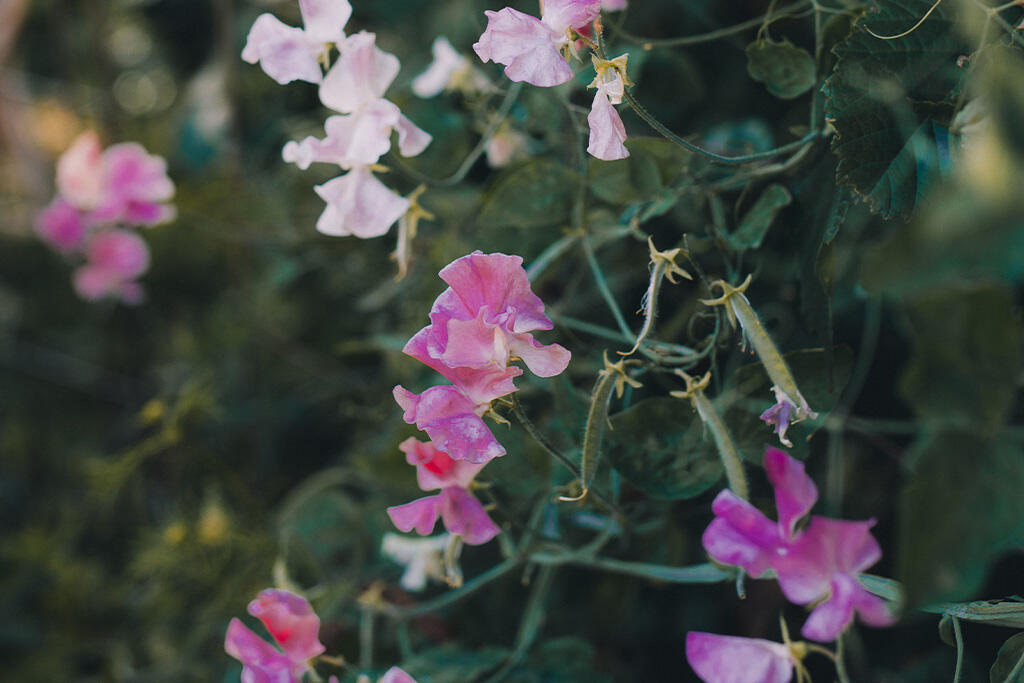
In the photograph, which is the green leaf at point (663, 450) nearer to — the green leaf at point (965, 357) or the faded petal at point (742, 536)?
the faded petal at point (742, 536)

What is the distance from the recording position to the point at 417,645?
0.64 meters

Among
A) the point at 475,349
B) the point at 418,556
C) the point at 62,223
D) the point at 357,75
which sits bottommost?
the point at 418,556

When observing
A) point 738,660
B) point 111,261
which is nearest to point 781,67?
point 738,660

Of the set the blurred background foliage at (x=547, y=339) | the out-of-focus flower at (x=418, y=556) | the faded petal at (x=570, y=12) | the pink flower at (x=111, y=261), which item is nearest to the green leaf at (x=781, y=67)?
the blurred background foliage at (x=547, y=339)

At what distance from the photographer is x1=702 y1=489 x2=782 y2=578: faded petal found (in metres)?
0.38

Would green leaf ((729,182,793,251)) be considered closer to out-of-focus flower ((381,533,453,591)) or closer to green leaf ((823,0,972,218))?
green leaf ((823,0,972,218))

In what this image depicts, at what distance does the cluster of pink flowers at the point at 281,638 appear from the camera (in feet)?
1.54

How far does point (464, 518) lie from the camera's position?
1.49ft

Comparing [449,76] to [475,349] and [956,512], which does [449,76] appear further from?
[956,512]

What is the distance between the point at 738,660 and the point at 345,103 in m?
0.36

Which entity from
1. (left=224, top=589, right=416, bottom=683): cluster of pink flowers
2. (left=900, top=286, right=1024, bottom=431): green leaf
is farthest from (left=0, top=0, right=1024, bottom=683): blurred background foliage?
(left=224, top=589, right=416, bottom=683): cluster of pink flowers

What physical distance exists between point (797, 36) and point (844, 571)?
1.40 ft

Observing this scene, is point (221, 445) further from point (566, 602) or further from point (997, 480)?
point (997, 480)

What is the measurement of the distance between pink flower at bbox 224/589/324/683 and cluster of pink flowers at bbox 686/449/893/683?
0.23 metres
